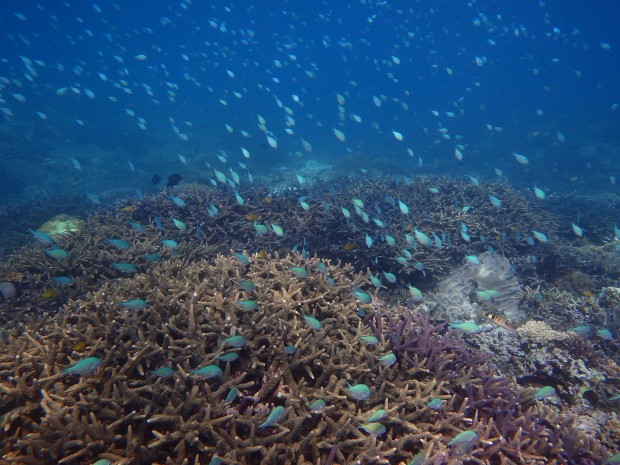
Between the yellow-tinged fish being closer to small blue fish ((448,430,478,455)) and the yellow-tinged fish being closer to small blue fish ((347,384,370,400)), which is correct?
small blue fish ((448,430,478,455))

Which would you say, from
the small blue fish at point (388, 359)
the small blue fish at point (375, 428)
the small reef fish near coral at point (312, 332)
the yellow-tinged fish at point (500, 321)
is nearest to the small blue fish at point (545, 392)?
the small reef fish near coral at point (312, 332)

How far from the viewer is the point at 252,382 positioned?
124 inches

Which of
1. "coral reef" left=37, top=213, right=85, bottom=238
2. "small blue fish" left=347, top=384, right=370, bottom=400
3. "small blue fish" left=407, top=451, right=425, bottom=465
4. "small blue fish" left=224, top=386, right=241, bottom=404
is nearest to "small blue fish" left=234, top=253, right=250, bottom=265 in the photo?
"small blue fish" left=224, top=386, right=241, bottom=404

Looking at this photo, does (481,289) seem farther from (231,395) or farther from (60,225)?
(60,225)

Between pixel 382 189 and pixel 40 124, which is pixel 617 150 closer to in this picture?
pixel 382 189

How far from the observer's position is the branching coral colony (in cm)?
274

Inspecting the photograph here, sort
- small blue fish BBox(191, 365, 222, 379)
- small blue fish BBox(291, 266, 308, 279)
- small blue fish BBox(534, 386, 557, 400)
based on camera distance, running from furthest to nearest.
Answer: small blue fish BBox(291, 266, 308, 279) → small blue fish BBox(534, 386, 557, 400) → small blue fish BBox(191, 365, 222, 379)

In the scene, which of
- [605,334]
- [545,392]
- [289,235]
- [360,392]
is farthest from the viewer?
[289,235]

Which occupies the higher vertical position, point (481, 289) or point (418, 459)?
point (418, 459)

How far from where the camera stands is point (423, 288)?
7148mm

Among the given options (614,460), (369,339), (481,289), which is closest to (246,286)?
(369,339)

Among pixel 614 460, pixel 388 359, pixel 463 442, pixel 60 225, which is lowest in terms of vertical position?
pixel 60 225

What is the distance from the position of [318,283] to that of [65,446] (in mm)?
3156

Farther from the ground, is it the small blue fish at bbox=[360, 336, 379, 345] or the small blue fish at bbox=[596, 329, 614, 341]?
the small blue fish at bbox=[360, 336, 379, 345]
